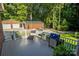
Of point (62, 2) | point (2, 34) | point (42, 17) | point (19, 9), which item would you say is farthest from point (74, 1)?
point (2, 34)

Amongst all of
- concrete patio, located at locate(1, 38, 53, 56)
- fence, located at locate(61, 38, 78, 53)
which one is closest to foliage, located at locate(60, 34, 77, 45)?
fence, located at locate(61, 38, 78, 53)

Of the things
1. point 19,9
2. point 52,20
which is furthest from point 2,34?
point 52,20

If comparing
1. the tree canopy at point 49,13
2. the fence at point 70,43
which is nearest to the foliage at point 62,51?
the fence at point 70,43

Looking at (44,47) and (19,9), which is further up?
(19,9)

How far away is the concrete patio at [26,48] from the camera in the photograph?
364 centimetres

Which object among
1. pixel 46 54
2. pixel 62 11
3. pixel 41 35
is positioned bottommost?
pixel 46 54

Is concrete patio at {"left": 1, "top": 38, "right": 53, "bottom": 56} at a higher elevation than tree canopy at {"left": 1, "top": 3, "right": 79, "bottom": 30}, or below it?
below

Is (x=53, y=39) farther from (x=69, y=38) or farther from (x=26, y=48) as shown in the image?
(x=26, y=48)

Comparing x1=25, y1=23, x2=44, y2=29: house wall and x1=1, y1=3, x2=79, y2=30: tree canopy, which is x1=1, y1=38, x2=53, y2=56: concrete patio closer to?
x1=25, y1=23, x2=44, y2=29: house wall

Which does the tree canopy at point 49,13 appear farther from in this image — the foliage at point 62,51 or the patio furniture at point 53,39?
the foliage at point 62,51

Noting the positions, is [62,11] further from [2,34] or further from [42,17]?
[2,34]

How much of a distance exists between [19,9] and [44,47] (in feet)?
1.78

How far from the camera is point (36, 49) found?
364cm

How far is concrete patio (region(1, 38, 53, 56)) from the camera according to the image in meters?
3.64
